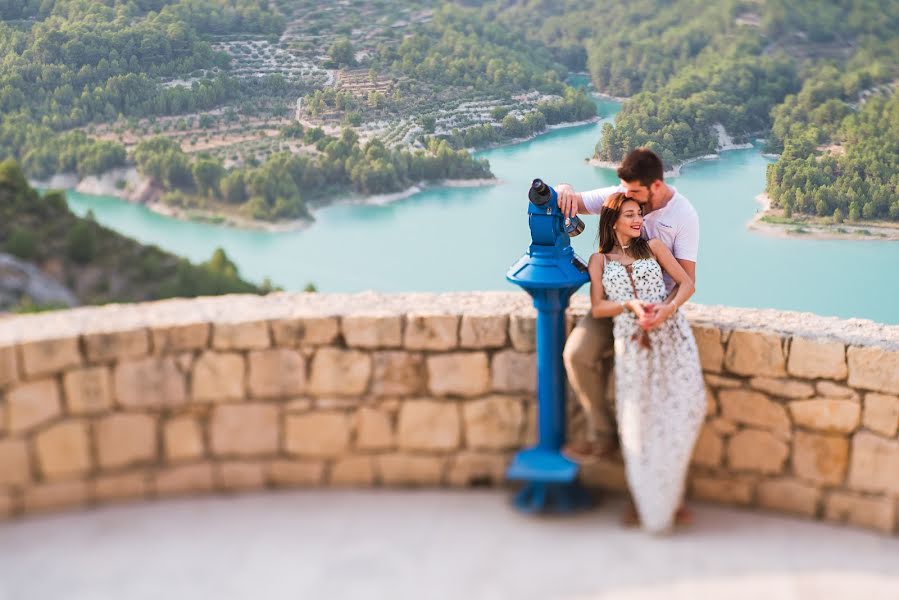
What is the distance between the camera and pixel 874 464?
3604mm

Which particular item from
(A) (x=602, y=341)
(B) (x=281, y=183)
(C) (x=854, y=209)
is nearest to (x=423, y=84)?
(B) (x=281, y=183)

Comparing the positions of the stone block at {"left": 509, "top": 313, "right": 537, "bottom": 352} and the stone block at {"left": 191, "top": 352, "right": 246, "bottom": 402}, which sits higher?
the stone block at {"left": 509, "top": 313, "right": 537, "bottom": 352}

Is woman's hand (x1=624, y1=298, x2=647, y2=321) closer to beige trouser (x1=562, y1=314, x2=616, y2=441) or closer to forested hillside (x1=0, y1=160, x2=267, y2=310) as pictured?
beige trouser (x1=562, y1=314, x2=616, y2=441)

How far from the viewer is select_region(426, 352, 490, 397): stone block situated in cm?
382

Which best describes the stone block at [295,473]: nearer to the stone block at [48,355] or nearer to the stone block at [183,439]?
the stone block at [183,439]

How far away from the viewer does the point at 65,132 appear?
537cm

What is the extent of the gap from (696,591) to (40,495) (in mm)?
2390

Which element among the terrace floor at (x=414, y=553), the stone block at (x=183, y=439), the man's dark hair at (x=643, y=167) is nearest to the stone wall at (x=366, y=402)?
the stone block at (x=183, y=439)

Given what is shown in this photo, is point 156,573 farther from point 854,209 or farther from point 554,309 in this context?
point 854,209

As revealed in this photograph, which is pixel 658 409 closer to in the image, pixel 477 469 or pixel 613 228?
pixel 613 228

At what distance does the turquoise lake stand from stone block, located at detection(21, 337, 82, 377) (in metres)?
1.57

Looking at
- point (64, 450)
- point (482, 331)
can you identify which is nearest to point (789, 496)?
point (482, 331)

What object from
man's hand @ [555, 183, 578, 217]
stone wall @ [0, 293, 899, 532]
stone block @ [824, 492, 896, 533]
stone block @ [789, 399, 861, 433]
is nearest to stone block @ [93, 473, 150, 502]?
stone wall @ [0, 293, 899, 532]

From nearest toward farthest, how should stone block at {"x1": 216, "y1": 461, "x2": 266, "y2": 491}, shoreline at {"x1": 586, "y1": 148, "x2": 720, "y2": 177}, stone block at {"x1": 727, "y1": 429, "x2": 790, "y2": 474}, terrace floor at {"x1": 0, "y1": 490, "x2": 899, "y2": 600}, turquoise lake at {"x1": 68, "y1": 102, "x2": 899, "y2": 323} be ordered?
1. terrace floor at {"x1": 0, "y1": 490, "x2": 899, "y2": 600}
2. stone block at {"x1": 727, "y1": 429, "x2": 790, "y2": 474}
3. stone block at {"x1": 216, "y1": 461, "x2": 266, "y2": 491}
4. turquoise lake at {"x1": 68, "y1": 102, "x2": 899, "y2": 323}
5. shoreline at {"x1": 586, "y1": 148, "x2": 720, "y2": 177}
